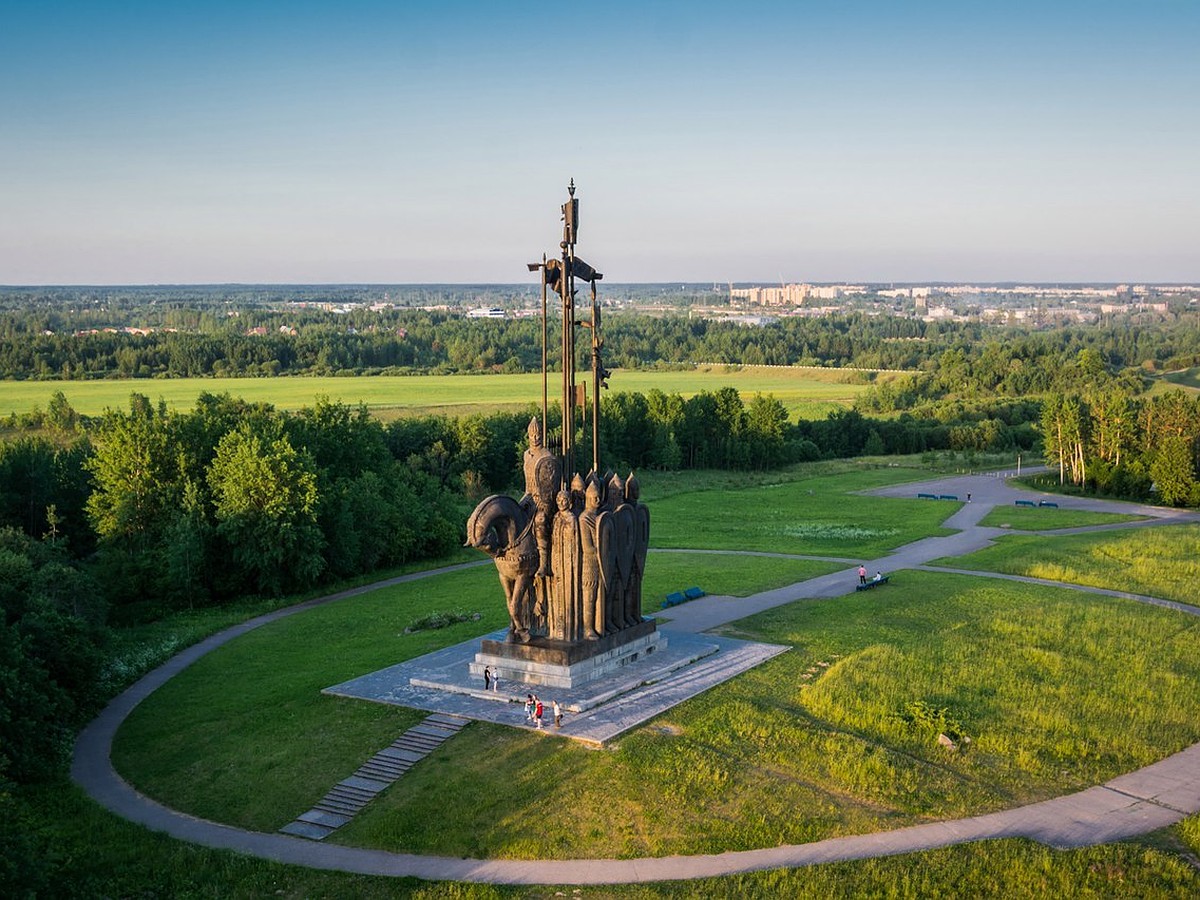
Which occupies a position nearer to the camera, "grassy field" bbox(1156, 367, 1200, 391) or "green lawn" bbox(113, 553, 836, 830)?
"green lawn" bbox(113, 553, 836, 830)

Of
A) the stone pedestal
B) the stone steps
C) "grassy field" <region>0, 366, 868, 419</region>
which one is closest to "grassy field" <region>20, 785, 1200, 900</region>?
the stone steps

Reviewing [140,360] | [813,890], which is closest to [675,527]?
[813,890]

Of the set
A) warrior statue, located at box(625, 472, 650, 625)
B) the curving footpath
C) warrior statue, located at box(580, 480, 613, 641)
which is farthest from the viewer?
warrior statue, located at box(625, 472, 650, 625)

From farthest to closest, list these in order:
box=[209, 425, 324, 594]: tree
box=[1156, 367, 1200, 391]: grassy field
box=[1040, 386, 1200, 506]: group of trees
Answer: box=[1156, 367, 1200, 391]: grassy field → box=[1040, 386, 1200, 506]: group of trees → box=[209, 425, 324, 594]: tree

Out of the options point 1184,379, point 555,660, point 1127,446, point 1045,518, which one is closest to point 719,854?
point 555,660

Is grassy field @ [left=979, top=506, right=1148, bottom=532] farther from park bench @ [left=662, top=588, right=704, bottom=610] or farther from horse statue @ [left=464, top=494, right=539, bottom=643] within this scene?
horse statue @ [left=464, top=494, right=539, bottom=643]

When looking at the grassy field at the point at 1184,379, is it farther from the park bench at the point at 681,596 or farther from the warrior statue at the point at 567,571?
the warrior statue at the point at 567,571

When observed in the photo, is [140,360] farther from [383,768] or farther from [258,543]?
[383,768]

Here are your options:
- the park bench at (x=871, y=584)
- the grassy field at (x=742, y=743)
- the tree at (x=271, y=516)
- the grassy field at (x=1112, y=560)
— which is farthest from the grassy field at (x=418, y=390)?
the grassy field at (x=742, y=743)
